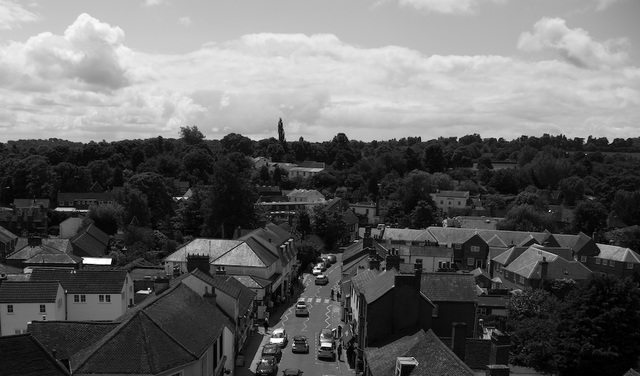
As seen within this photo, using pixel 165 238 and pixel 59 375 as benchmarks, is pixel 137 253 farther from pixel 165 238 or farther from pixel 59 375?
pixel 59 375

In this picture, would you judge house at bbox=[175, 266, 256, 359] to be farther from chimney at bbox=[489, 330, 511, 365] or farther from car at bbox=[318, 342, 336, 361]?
chimney at bbox=[489, 330, 511, 365]

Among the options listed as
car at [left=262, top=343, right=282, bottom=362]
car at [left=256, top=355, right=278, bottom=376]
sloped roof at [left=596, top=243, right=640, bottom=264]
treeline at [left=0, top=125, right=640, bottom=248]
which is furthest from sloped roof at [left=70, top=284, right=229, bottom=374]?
sloped roof at [left=596, top=243, right=640, bottom=264]

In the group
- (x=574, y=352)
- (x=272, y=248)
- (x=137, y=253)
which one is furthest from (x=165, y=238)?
(x=574, y=352)

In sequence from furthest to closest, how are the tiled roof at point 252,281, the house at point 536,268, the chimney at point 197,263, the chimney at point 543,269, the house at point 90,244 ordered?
the house at point 90,244 < the house at point 536,268 < the chimney at point 543,269 < the tiled roof at point 252,281 < the chimney at point 197,263

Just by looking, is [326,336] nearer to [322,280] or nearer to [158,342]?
[158,342]

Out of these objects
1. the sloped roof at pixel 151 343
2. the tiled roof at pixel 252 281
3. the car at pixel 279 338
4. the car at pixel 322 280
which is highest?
the sloped roof at pixel 151 343

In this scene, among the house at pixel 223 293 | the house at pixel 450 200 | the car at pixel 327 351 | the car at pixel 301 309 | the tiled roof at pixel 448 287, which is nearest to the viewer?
the house at pixel 223 293

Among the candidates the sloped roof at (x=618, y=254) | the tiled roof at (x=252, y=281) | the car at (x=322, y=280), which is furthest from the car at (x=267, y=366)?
the sloped roof at (x=618, y=254)

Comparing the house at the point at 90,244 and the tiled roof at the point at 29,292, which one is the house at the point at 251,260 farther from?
the house at the point at 90,244
